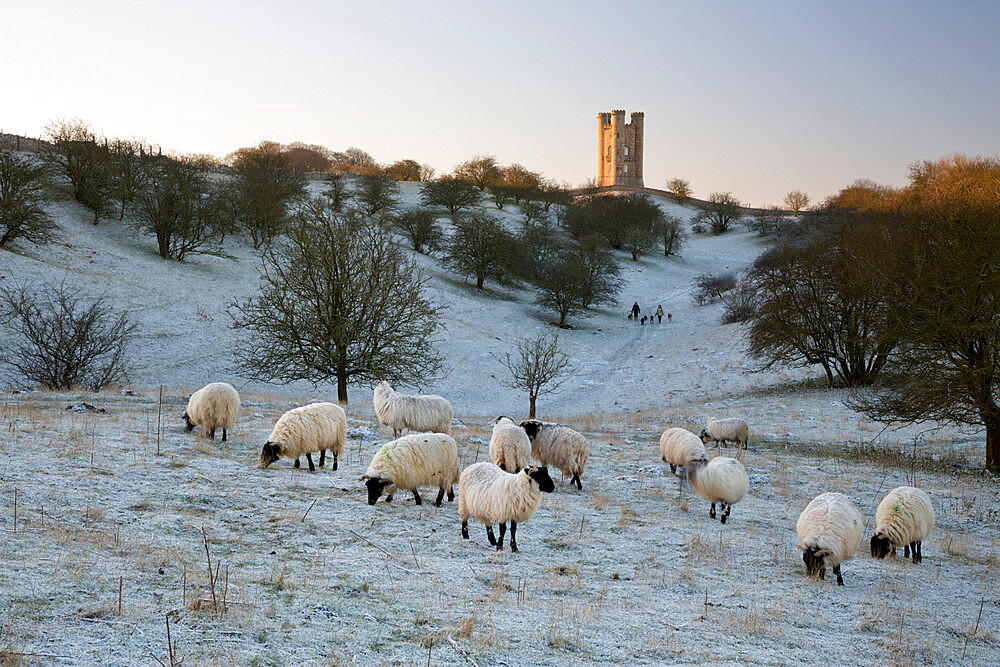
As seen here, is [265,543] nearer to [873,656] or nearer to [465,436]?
[873,656]

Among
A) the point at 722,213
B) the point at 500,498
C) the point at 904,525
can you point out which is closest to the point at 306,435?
the point at 500,498

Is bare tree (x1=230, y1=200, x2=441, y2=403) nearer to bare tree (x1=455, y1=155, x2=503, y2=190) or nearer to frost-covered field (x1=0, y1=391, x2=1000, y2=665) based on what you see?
frost-covered field (x1=0, y1=391, x2=1000, y2=665)

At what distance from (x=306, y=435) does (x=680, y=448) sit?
747 centimetres

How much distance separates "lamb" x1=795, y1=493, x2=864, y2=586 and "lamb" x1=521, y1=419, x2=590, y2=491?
438 centimetres

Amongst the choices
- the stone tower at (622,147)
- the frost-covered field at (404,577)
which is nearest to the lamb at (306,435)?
the frost-covered field at (404,577)

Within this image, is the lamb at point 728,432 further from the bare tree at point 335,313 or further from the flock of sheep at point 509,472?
the bare tree at point 335,313

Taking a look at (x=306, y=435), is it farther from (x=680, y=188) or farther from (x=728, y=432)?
(x=680, y=188)

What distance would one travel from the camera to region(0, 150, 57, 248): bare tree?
3941cm

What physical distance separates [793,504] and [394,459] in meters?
7.90

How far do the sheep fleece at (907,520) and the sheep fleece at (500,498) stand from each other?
5502 millimetres

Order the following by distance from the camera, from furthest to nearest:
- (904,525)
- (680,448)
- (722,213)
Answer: (722,213)
(680,448)
(904,525)

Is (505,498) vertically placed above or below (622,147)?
below

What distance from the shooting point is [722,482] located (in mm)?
11039

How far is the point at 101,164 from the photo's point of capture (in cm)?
5203
